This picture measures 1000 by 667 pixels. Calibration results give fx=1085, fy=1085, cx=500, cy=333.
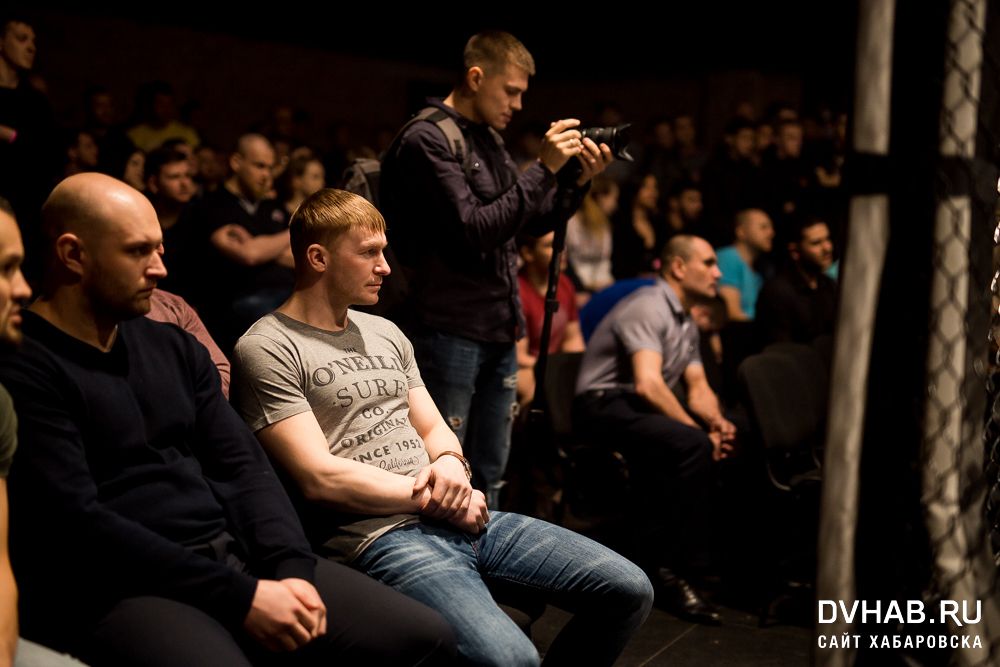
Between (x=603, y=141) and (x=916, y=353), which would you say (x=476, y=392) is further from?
(x=916, y=353)

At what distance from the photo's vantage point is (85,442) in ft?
5.54

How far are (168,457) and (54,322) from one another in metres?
0.28

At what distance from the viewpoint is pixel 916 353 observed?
4.04 ft

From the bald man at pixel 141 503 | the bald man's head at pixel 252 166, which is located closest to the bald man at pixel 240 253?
the bald man's head at pixel 252 166

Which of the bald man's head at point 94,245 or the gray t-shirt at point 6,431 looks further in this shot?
the bald man's head at point 94,245

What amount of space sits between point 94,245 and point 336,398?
0.59m

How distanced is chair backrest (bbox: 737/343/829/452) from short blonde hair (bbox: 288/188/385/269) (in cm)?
173

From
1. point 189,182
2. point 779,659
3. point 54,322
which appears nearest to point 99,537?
point 54,322

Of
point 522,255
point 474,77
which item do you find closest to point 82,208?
point 474,77

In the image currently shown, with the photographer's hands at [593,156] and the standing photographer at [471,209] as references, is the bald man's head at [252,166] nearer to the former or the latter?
the standing photographer at [471,209]

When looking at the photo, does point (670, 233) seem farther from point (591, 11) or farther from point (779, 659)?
point (779, 659)

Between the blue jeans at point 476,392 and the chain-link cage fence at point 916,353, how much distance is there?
5.62ft

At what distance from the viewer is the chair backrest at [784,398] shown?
3547 millimetres

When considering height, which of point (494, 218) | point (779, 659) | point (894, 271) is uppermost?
point (494, 218)
